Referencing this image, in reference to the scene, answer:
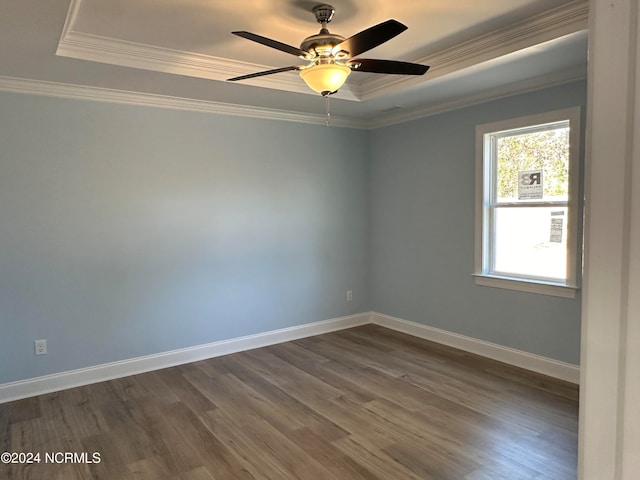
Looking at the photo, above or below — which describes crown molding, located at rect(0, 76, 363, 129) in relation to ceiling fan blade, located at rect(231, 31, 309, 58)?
above

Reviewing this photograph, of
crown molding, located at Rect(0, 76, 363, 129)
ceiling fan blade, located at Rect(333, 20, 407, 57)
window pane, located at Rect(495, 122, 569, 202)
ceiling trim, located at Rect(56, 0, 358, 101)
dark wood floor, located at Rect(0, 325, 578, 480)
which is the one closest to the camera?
ceiling fan blade, located at Rect(333, 20, 407, 57)

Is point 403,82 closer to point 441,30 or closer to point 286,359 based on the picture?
point 441,30

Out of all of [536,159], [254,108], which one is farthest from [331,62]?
[536,159]

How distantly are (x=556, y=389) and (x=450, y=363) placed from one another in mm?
926

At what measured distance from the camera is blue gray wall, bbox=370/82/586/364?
12.8 ft

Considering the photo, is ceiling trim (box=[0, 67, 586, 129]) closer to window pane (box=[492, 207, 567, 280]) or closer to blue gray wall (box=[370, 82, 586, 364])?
blue gray wall (box=[370, 82, 586, 364])

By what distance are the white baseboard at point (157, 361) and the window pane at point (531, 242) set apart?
2065 millimetres

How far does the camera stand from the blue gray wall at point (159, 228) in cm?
365

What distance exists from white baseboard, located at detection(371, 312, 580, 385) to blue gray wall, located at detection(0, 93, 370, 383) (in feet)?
2.29

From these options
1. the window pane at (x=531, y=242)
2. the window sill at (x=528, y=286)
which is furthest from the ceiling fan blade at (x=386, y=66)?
the window sill at (x=528, y=286)

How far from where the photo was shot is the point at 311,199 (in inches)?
205

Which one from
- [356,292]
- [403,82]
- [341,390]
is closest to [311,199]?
[356,292]

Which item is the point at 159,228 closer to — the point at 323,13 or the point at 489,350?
the point at 323,13

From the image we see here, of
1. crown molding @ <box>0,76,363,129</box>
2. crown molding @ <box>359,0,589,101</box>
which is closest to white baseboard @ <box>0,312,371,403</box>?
crown molding @ <box>0,76,363,129</box>
